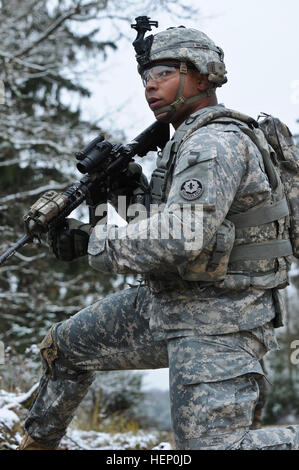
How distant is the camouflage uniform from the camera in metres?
3.14

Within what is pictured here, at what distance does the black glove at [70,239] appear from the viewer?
146 inches

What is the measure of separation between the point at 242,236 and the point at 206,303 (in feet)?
1.20

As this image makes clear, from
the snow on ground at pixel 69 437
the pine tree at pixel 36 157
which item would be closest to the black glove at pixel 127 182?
the snow on ground at pixel 69 437

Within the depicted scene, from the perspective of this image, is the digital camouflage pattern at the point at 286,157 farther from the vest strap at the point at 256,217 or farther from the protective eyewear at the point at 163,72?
the protective eyewear at the point at 163,72

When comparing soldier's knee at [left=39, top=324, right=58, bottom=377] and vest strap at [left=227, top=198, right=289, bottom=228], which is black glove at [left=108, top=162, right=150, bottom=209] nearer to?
vest strap at [left=227, top=198, right=289, bottom=228]

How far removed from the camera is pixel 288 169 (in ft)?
Result: 12.5

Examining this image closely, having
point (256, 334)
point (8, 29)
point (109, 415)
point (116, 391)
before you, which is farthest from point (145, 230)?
point (8, 29)

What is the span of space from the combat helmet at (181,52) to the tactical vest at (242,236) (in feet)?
0.68

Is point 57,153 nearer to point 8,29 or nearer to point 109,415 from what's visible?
point 8,29

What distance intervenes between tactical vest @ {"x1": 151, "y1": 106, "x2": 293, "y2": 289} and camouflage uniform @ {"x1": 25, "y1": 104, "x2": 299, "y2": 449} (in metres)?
0.03

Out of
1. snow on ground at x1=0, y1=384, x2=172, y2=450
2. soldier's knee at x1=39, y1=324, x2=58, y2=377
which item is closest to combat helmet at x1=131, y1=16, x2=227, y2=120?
soldier's knee at x1=39, y1=324, x2=58, y2=377

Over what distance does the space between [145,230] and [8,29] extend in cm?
1023

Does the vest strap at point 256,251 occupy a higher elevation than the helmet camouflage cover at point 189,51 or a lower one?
lower
